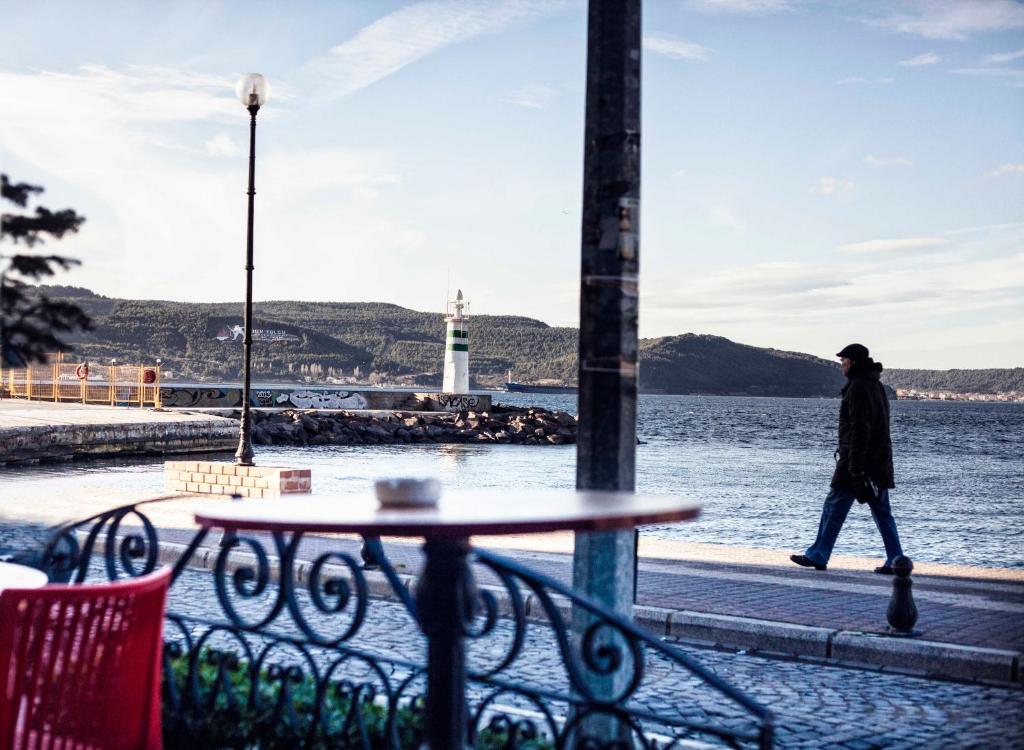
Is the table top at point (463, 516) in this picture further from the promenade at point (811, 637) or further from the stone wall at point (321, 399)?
the stone wall at point (321, 399)

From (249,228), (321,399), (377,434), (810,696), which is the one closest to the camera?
(810,696)

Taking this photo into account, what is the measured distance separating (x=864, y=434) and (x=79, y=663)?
811 cm

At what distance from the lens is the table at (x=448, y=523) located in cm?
289

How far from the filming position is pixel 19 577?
4.26 meters

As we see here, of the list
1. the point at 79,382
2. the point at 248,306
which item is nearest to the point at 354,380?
the point at 79,382

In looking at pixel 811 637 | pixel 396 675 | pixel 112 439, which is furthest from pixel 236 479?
pixel 112 439

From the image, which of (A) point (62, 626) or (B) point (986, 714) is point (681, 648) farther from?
(A) point (62, 626)

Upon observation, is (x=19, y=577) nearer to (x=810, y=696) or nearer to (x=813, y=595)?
(x=810, y=696)

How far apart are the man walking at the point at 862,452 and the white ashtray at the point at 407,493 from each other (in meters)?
7.49

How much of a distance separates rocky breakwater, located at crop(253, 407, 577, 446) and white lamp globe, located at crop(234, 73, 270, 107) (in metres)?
33.7

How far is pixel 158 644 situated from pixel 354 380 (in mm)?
143104

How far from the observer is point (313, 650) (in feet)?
23.3

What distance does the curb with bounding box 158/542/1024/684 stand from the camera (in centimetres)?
679

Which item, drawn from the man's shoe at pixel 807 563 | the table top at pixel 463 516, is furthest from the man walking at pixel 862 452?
the table top at pixel 463 516
